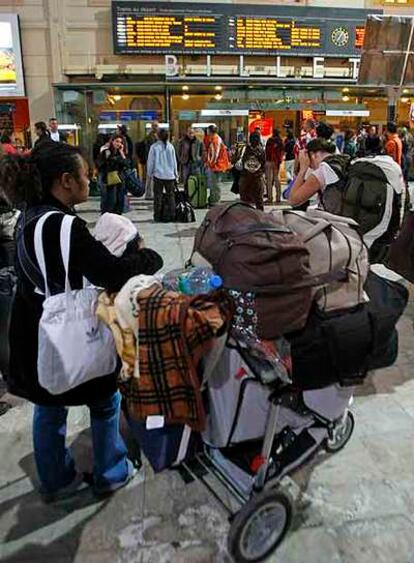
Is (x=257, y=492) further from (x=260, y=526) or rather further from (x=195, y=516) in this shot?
(x=195, y=516)

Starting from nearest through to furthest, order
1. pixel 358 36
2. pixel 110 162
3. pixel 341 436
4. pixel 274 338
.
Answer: pixel 274 338 < pixel 341 436 < pixel 110 162 < pixel 358 36

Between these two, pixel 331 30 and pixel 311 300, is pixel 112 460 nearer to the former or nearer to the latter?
pixel 311 300

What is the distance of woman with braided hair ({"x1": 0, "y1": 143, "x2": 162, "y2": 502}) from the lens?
1.75 metres

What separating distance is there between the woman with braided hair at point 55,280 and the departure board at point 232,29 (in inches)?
456

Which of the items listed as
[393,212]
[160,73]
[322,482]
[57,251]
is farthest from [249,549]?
[160,73]

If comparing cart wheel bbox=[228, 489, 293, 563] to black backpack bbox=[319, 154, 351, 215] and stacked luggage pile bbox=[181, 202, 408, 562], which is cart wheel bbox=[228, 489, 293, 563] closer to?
stacked luggage pile bbox=[181, 202, 408, 562]

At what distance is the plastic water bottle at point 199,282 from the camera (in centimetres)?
157

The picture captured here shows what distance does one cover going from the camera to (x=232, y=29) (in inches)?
488

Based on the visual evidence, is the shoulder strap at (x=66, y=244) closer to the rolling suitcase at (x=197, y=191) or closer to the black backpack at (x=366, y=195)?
the black backpack at (x=366, y=195)

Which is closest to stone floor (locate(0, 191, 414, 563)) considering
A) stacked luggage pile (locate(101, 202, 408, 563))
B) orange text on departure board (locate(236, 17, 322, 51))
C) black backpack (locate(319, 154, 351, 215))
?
stacked luggage pile (locate(101, 202, 408, 563))

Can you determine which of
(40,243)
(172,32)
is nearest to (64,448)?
(40,243)

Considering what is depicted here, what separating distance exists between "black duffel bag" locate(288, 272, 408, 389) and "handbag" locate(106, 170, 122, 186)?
5.97 m

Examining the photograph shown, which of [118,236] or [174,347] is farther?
[118,236]

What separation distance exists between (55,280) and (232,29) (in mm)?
12315
